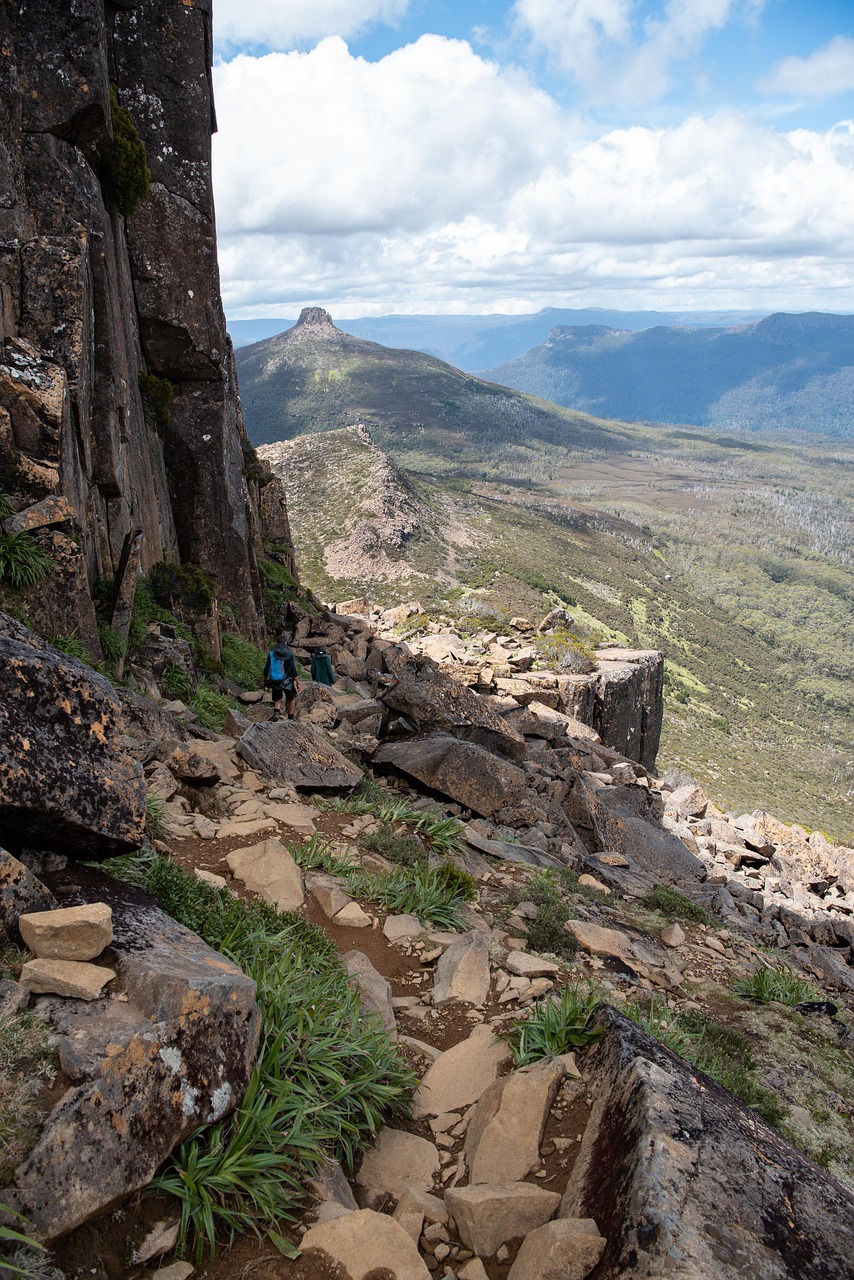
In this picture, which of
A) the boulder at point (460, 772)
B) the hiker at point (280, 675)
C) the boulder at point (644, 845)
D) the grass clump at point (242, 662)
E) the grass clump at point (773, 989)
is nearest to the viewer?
the grass clump at point (773, 989)

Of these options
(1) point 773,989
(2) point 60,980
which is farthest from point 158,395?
(2) point 60,980

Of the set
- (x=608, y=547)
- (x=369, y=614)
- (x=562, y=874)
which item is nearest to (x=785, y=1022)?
(x=562, y=874)

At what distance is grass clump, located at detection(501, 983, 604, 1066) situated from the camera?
5.07 m

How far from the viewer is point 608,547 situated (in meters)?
125

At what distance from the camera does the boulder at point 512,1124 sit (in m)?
4.24

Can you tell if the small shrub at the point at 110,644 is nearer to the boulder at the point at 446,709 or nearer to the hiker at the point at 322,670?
the boulder at the point at 446,709

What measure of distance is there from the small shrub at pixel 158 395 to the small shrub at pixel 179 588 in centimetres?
360

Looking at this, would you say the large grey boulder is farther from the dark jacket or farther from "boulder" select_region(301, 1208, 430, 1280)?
the dark jacket

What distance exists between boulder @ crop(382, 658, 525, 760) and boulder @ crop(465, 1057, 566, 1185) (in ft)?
32.7

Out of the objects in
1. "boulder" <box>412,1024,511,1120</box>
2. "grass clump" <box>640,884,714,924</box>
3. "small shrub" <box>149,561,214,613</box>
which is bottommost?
"grass clump" <box>640,884,714,924</box>

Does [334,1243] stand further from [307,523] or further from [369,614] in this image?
[307,523]

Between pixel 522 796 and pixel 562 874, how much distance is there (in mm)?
2467

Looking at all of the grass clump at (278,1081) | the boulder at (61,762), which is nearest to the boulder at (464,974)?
the grass clump at (278,1081)

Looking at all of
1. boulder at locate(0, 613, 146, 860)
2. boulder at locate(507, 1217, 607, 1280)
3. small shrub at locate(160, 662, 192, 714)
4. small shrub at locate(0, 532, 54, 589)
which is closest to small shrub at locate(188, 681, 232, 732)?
small shrub at locate(160, 662, 192, 714)
